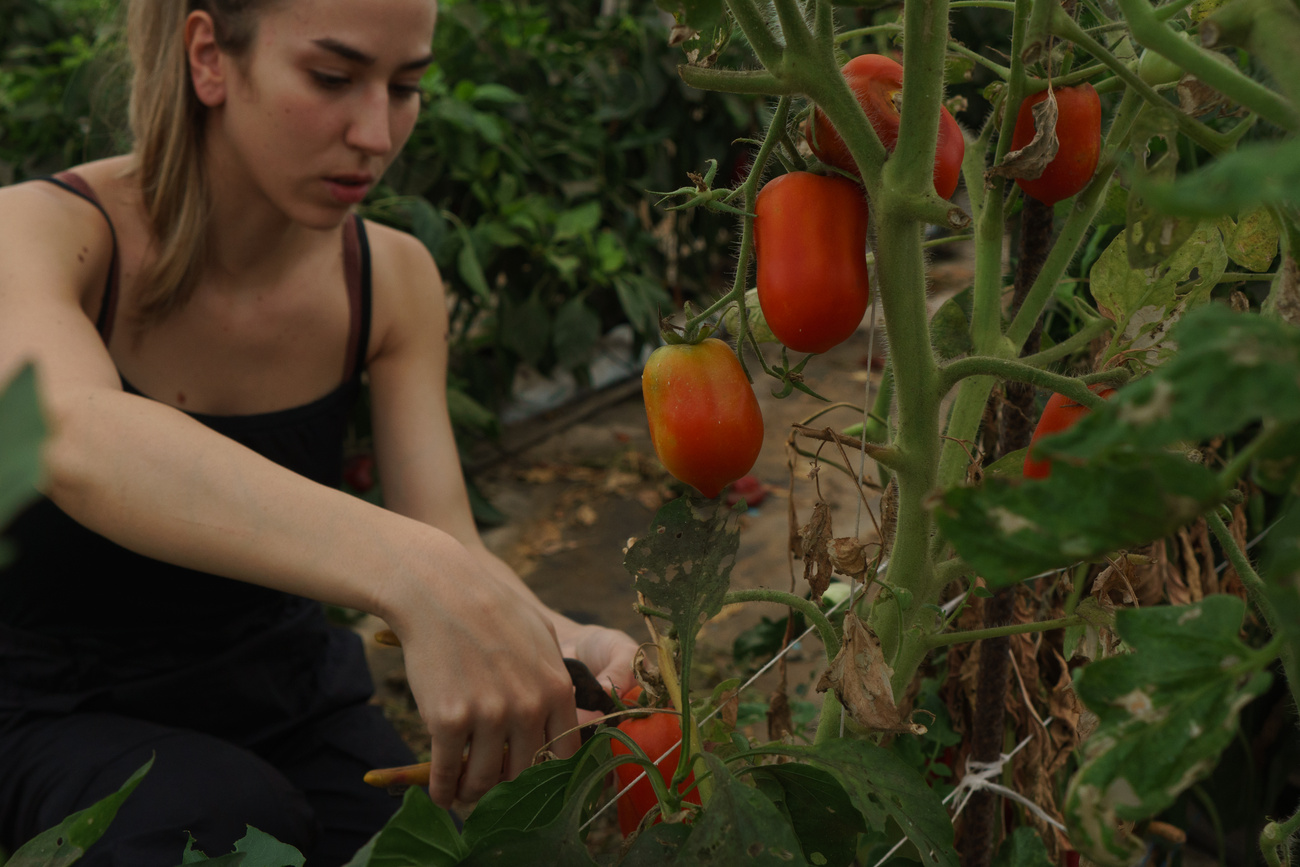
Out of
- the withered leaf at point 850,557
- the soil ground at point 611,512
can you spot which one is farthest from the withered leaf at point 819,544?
the soil ground at point 611,512

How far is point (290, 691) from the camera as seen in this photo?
53.5 inches

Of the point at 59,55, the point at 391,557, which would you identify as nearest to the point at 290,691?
the point at 391,557

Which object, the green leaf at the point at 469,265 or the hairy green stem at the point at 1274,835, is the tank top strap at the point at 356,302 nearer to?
the green leaf at the point at 469,265

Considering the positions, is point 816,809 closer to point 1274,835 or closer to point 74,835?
point 1274,835

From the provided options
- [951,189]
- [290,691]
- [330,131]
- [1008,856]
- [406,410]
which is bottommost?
[290,691]

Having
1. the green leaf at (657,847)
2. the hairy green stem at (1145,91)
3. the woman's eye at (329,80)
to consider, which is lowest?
the green leaf at (657,847)

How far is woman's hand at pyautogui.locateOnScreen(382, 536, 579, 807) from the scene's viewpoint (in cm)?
63

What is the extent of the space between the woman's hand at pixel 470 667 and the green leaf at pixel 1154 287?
1.28ft

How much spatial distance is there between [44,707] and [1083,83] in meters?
1.26

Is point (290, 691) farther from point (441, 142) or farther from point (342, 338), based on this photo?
point (441, 142)

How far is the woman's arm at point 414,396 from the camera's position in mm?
1371

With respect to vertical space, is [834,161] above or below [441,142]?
above

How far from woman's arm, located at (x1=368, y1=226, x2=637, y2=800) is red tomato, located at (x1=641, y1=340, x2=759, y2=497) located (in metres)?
0.75

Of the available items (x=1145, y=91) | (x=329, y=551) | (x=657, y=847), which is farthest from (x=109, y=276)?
(x=1145, y=91)
